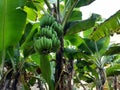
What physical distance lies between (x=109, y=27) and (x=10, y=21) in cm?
88

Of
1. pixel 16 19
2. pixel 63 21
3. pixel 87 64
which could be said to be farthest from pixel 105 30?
pixel 16 19

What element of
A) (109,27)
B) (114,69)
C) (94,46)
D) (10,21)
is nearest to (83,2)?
(109,27)

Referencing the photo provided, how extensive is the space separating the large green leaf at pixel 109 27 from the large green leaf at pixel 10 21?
2.33 ft

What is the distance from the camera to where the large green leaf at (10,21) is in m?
1.86

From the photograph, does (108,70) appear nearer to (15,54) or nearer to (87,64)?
(87,64)

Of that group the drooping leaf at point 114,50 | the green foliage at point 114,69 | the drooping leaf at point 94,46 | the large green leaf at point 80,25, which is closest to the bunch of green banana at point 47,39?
the large green leaf at point 80,25

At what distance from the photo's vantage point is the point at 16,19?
75.4 inches

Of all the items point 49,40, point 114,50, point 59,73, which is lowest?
point 114,50

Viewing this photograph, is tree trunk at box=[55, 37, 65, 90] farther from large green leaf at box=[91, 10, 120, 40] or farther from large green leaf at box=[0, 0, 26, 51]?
large green leaf at box=[91, 10, 120, 40]

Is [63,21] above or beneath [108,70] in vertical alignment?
above

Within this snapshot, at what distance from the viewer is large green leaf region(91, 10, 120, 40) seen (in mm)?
2154

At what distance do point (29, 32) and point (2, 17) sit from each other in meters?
0.48

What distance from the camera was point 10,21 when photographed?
191 centimetres

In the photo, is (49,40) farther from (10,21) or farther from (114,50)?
(114,50)
